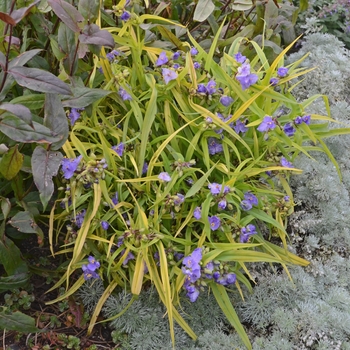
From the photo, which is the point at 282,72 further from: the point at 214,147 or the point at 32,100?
the point at 32,100

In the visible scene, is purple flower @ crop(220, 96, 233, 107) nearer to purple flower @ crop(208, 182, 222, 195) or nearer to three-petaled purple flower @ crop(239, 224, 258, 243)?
purple flower @ crop(208, 182, 222, 195)

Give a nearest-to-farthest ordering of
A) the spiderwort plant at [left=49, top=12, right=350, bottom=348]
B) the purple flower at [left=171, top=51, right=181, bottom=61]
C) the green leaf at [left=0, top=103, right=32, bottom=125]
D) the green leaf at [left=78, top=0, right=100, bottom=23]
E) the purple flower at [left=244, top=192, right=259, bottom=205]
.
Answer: the green leaf at [left=0, top=103, right=32, bottom=125] < the green leaf at [left=78, top=0, right=100, bottom=23] < the spiderwort plant at [left=49, top=12, right=350, bottom=348] < the purple flower at [left=244, top=192, right=259, bottom=205] < the purple flower at [left=171, top=51, right=181, bottom=61]

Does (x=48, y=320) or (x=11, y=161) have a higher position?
(x=11, y=161)

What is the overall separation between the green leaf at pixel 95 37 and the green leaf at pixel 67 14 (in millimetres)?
32

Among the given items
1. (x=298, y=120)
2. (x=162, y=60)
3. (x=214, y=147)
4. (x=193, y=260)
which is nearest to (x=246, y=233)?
(x=193, y=260)

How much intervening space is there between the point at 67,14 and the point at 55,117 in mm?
303

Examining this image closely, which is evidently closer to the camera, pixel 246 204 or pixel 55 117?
pixel 55 117

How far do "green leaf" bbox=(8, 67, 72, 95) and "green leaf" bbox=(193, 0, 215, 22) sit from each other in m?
0.78

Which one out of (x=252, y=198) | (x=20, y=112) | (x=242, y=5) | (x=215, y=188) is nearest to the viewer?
(x=20, y=112)

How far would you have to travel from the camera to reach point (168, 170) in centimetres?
164

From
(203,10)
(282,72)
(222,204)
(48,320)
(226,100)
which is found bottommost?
(48,320)

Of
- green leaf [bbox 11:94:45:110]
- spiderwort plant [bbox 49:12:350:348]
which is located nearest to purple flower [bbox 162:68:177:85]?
spiderwort plant [bbox 49:12:350:348]

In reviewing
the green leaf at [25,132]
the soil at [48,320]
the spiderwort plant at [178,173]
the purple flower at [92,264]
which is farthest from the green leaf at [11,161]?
the soil at [48,320]

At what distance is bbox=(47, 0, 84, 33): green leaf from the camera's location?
52.4 inches
